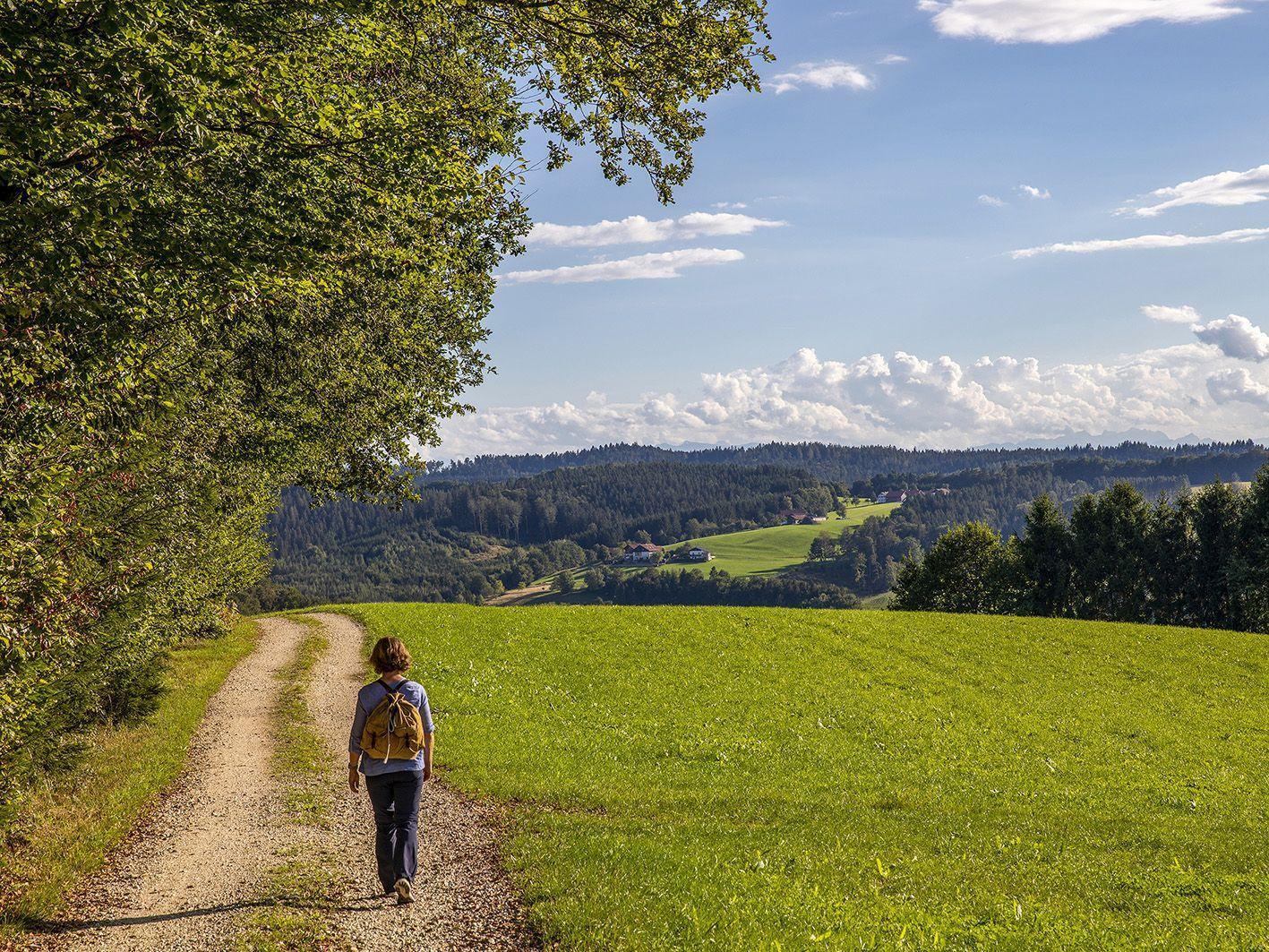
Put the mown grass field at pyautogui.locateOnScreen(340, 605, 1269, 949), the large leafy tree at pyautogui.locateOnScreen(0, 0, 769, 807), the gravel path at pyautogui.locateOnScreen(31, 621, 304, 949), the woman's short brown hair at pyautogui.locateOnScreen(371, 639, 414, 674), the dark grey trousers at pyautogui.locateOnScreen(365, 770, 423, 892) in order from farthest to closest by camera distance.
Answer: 1. the mown grass field at pyautogui.locateOnScreen(340, 605, 1269, 949)
2. the dark grey trousers at pyautogui.locateOnScreen(365, 770, 423, 892)
3. the woman's short brown hair at pyautogui.locateOnScreen(371, 639, 414, 674)
4. the gravel path at pyautogui.locateOnScreen(31, 621, 304, 949)
5. the large leafy tree at pyautogui.locateOnScreen(0, 0, 769, 807)

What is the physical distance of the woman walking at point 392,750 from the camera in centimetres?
1056

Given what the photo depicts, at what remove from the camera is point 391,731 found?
1053 centimetres

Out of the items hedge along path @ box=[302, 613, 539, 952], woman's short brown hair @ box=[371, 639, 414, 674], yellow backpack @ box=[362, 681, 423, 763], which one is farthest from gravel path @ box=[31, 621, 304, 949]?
woman's short brown hair @ box=[371, 639, 414, 674]

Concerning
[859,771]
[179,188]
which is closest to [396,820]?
[179,188]

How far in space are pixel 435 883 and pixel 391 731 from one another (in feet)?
10.2

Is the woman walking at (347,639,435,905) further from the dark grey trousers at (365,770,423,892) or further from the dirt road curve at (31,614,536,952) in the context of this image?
the dirt road curve at (31,614,536,952)

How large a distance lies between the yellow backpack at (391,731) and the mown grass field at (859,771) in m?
2.96

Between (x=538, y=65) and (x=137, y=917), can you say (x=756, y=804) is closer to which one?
(x=137, y=917)

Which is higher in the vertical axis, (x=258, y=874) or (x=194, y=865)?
(x=258, y=874)

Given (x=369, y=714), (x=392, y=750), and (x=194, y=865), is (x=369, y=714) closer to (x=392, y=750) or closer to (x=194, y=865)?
(x=392, y=750)

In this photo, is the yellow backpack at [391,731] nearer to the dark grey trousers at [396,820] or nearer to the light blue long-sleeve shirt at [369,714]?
the light blue long-sleeve shirt at [369,714]

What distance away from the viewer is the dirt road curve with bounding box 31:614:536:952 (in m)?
10.3

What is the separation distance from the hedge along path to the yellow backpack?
7.07 feet

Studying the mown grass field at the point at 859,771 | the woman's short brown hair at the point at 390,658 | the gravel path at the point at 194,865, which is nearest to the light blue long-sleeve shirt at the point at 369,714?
the woman's short brown hair at the point at 390,658
